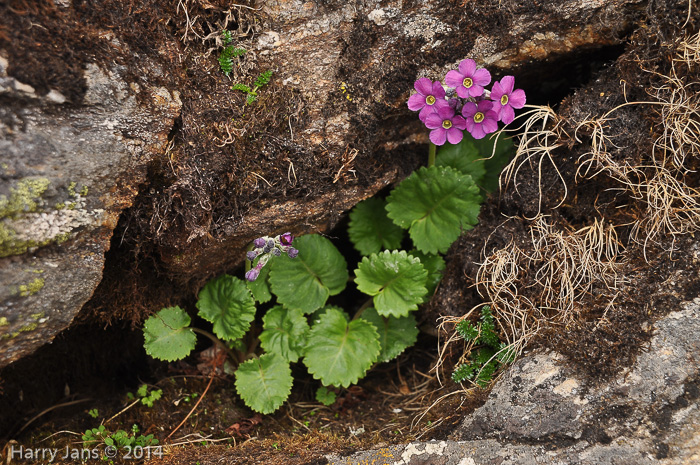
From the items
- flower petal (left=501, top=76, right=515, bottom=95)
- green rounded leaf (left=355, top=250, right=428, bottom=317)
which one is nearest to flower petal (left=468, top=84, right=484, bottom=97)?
flower petal (left=501, top=76, right=515, bottom=95)

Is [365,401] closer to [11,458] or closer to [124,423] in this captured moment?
[124,423]

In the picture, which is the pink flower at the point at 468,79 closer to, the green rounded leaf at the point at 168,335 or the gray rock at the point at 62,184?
the gray rock at the point at 62,184

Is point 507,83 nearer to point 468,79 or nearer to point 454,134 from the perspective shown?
point 468,79

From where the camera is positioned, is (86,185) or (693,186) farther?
(693,186)

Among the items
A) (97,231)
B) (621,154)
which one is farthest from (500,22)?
(97,231)

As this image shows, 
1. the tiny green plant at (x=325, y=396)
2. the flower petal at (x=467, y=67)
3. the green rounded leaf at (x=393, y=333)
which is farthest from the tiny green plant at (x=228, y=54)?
the tiny green plant at (x=325, y=396)

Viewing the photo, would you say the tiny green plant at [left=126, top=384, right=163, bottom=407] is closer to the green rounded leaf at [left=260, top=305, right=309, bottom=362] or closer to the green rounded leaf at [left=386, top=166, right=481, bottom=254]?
the green rounded leaf at [left=260, top=305, right=309, bottom=362]
